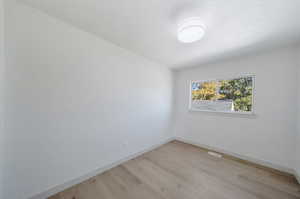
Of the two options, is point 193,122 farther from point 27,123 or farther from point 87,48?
point 27,123

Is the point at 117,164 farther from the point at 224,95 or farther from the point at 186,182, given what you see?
the point at 224,95

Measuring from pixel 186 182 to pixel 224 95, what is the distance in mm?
2174

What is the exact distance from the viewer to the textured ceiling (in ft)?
3.64

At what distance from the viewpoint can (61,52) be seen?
139cm

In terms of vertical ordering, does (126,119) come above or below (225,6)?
below

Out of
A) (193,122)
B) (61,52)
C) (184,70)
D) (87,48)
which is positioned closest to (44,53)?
(61,52)

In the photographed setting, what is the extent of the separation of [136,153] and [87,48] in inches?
88.5

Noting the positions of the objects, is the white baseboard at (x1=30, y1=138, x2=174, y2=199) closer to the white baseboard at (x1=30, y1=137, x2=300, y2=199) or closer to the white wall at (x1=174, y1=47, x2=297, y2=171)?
the white baseboard at (x1=30, y1=137, x2=300, y2=199)

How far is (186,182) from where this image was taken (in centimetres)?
163

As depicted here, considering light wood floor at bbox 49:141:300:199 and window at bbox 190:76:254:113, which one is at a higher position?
window at bbox 190:76:254:113

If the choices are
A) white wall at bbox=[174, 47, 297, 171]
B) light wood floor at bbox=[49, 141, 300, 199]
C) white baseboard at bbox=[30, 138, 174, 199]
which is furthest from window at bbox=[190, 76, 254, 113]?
white baseboard at bbox=[30, 138, 174, 199]

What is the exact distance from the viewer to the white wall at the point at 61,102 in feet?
3.71

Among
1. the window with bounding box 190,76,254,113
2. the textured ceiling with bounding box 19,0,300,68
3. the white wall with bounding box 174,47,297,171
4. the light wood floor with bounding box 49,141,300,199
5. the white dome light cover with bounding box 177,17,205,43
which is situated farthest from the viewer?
the window with bounding box 190,76,254,113

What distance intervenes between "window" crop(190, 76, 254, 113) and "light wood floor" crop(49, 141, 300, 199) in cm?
119
